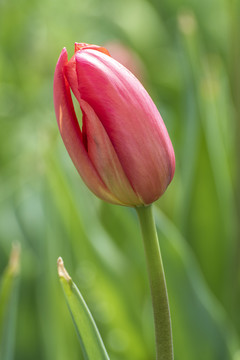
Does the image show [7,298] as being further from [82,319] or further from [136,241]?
[136,241]

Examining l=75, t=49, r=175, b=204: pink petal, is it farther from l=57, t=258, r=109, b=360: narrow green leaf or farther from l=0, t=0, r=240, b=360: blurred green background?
l=0, t=0, r=240, b=360: blurred green background

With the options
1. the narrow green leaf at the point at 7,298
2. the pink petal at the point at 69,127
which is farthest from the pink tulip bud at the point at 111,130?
the narrow green leaf at the point at 7,298

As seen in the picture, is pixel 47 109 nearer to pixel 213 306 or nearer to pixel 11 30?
pixel 11 30

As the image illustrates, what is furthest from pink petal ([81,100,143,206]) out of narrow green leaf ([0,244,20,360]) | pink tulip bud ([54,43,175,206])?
narrow green leaf ([0,244,20,360])

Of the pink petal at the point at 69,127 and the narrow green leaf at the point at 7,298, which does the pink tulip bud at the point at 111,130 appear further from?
the narrow green leaf at the point at 7,298

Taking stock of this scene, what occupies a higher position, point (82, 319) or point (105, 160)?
point (105, 160)

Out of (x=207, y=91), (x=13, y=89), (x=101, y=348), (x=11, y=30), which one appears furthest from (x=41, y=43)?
(x=101, y=348)

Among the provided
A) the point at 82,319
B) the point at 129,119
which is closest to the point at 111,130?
the point at 129,119
